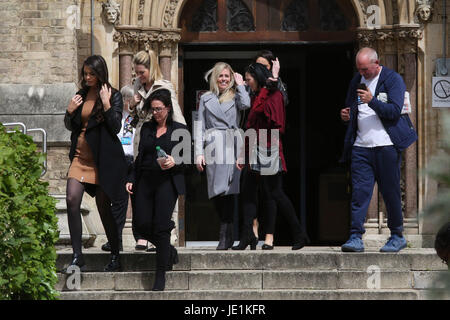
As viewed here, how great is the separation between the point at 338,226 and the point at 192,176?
84.8 inches

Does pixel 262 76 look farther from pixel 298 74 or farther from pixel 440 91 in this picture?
pixel 298 74

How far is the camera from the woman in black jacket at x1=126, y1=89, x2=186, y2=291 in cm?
706

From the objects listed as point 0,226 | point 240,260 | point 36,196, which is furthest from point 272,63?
point 0,226

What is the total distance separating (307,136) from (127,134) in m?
4.92

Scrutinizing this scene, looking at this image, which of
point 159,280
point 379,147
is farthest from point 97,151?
point 379,147

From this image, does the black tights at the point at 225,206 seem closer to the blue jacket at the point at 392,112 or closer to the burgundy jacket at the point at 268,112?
the burgundy jacket at the point at 268,112

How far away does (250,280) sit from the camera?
7305 millimetres

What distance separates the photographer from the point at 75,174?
7.25 metres

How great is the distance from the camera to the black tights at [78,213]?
23.5 feet

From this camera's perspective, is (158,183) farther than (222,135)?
No

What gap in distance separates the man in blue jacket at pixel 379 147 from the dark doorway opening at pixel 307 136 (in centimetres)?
462

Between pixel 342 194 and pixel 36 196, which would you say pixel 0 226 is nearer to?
pixel 36 196

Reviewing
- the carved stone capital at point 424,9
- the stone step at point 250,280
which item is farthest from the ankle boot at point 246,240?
the carved stone capital at point 424,9

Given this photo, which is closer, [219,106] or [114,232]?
[114,232]
